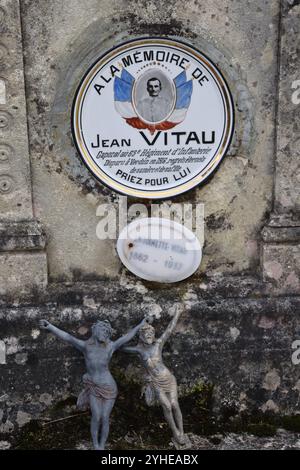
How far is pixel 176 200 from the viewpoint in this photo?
15.5ft

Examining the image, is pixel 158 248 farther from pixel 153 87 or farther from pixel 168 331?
pixel 153 87

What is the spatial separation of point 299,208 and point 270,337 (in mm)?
1052

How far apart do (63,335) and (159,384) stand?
79 cm

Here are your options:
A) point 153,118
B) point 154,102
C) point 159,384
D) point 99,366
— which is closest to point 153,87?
point 154,102

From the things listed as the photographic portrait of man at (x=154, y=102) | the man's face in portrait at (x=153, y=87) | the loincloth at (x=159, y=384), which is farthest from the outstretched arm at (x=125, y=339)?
the man's face in portrait at (x=153, y=87)

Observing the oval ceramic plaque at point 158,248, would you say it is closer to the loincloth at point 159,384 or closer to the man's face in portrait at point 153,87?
the loincloth at point 159,384

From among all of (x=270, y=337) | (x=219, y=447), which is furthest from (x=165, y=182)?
(x=219, y=447)

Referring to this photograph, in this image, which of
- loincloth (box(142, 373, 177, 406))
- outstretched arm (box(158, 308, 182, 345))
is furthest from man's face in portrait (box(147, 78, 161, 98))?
loincloth (box(142, 373, 177, 406))

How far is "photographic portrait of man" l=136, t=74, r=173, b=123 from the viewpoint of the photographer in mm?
4516

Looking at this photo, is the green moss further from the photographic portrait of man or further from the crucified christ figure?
the photographic portrait of man

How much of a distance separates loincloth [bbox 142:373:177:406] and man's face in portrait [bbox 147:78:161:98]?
2.10 metres

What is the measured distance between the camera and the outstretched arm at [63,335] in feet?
14.1

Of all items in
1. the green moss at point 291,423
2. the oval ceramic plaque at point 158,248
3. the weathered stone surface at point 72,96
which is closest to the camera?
the weathered stone surface at point 72,96
